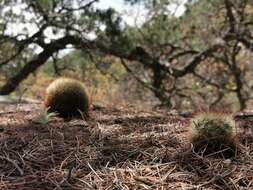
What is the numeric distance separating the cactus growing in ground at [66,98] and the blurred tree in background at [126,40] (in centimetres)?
376

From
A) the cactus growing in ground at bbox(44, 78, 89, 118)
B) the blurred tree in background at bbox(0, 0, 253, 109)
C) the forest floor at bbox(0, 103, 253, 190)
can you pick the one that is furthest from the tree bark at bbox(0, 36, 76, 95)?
the forest floor at bbox(0, 103, 253, 190)

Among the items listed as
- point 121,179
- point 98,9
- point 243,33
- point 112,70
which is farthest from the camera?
point 112,70

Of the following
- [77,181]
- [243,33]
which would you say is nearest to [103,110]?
[77,181]

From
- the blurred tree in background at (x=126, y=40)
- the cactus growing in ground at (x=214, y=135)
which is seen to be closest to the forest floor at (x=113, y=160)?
the cactus growing in ground at (x=214, y=135)

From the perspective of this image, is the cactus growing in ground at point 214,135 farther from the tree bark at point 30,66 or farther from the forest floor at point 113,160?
the tree bark at point 30,66

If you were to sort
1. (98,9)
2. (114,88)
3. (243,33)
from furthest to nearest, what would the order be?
(114,88)
(243,33)
(98,9)

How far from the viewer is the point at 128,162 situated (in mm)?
2697

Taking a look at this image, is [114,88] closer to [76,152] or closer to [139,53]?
[139,53]

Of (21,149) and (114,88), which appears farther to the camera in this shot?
(114,88)

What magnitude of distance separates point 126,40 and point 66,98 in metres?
4.71

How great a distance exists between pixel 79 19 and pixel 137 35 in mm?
1109

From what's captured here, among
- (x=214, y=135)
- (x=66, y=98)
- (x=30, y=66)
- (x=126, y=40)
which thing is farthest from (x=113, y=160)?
(x=30, y=66)

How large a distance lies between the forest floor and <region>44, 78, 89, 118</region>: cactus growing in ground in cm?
65

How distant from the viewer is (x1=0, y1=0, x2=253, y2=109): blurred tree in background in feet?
29.5
